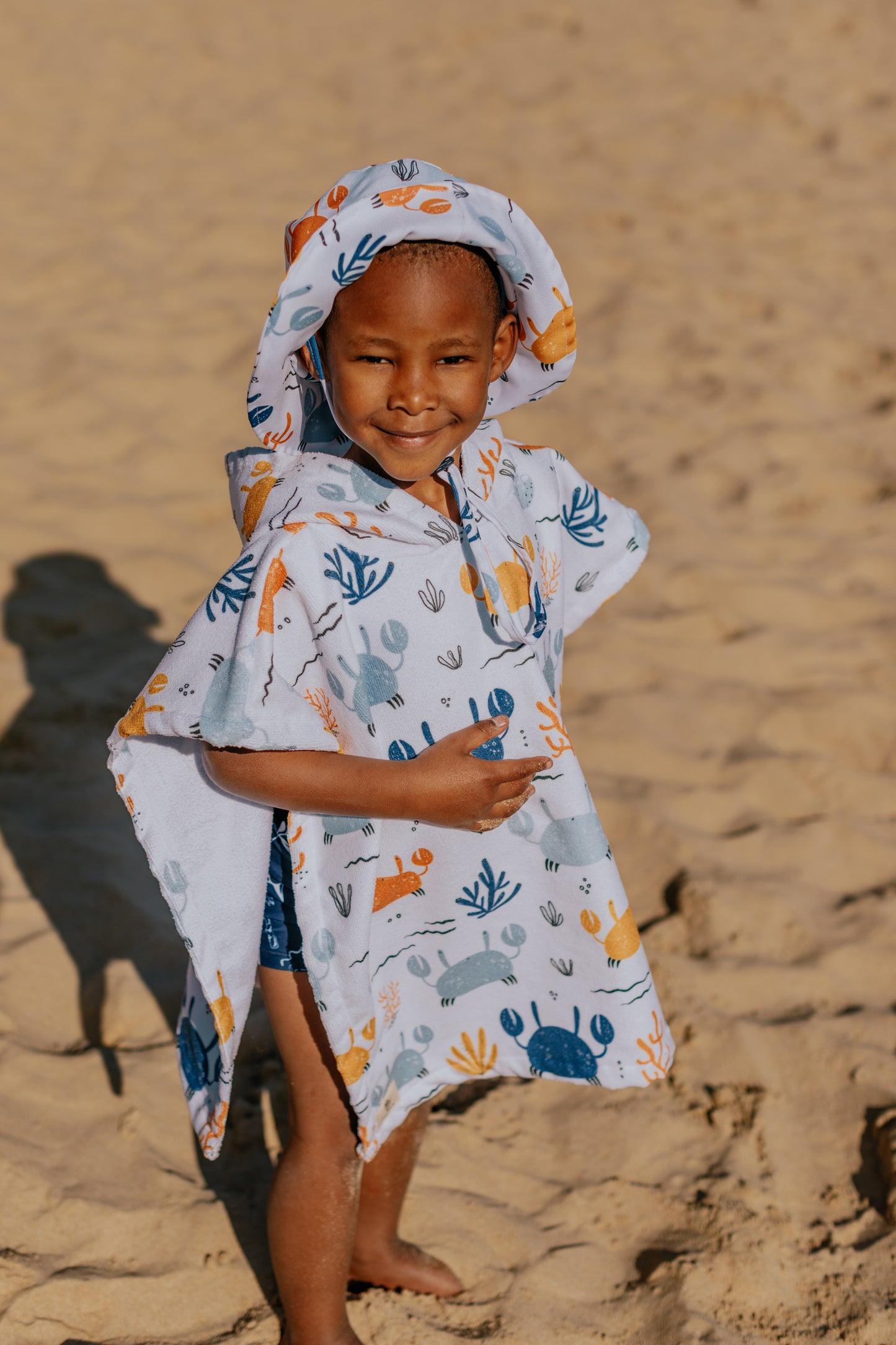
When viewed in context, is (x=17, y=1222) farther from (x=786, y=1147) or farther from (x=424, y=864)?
(x=786, y=1147)

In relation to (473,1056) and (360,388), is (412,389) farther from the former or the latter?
(473,1056)

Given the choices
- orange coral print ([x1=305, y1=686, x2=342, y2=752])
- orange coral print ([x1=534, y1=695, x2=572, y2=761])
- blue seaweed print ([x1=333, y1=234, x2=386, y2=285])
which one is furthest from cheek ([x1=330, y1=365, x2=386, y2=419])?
orange coral print ([x1=534, y1=695, x2=572, y2=761])

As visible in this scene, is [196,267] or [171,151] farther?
[171,151]

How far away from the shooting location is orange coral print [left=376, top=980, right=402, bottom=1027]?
5.19 feet

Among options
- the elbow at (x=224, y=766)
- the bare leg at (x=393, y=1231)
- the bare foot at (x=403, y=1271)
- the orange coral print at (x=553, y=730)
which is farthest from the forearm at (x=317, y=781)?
the bare foot at (x=403, y=1271)

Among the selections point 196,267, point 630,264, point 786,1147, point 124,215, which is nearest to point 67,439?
point 196,267

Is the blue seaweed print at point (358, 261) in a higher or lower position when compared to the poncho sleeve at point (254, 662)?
higher

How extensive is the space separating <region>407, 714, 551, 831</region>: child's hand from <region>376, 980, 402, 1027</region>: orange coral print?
0.94 ft

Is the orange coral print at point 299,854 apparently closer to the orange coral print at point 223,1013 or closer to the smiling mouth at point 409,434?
the orange coral print at point 223,1013

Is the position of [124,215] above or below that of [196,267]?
above

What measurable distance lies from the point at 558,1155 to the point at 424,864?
89cm

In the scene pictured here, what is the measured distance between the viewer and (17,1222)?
1840 millimetres

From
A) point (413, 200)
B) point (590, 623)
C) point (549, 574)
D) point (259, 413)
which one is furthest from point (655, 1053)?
point (590, 623)

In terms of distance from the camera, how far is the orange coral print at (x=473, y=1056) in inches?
66.1
